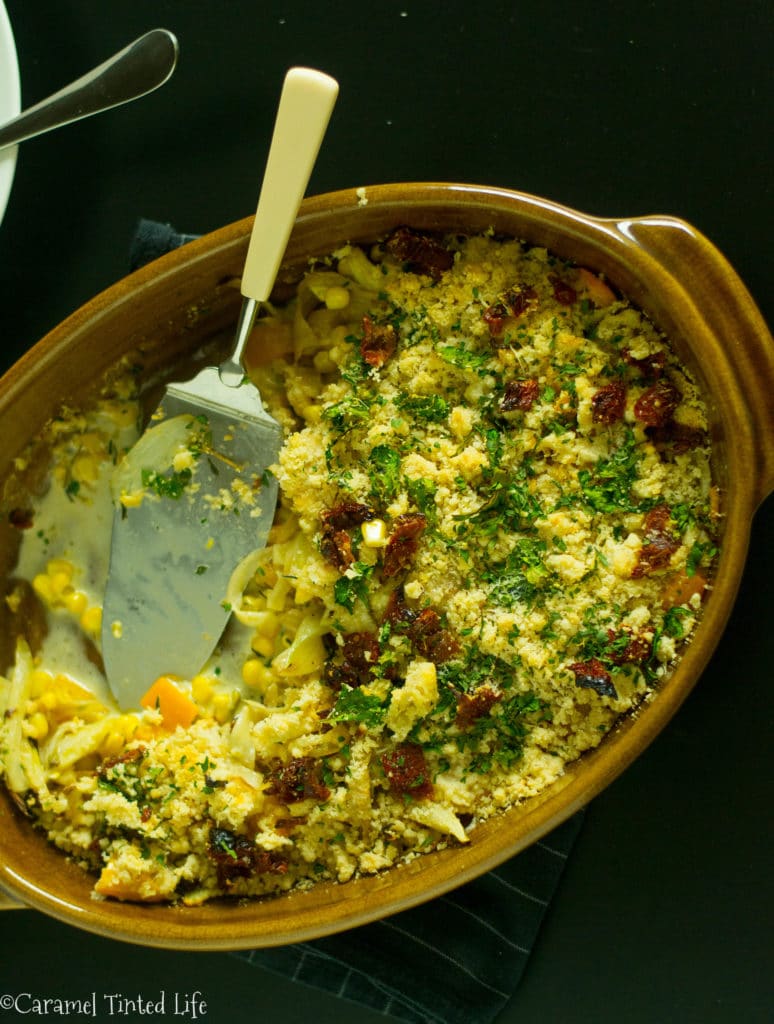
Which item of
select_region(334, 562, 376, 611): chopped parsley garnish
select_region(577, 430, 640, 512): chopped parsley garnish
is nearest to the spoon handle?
select_region(334, 562, 376, 611): chopped parsley garnish

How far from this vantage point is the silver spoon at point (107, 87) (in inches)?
95.5

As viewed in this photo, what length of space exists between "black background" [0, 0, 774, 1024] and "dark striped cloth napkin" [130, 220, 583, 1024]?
0.40 feet

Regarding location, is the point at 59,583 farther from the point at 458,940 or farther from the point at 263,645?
the point at 458,940

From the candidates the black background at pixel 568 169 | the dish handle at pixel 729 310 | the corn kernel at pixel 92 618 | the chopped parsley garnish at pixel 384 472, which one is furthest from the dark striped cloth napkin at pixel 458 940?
the dish handle at pixel 729 310

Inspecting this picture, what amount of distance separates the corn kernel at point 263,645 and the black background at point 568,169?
1.04 meters

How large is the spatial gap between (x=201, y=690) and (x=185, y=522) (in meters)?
0.46

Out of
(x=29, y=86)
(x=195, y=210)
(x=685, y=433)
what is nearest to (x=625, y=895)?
(x=685, y=433)

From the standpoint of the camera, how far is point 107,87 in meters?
2.46

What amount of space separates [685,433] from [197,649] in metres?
1.41

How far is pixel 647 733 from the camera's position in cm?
216

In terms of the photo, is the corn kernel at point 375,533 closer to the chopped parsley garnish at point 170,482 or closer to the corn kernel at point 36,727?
the chopped parsley garnish at point 170,482

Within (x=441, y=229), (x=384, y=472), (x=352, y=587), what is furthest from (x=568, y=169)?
(x=352, y=587)

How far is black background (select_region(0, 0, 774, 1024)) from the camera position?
8.52ft

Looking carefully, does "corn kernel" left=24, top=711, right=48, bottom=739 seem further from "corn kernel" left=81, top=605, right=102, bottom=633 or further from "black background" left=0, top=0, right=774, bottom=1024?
"black background" left=0, top=0, right=774, bottom=1024
